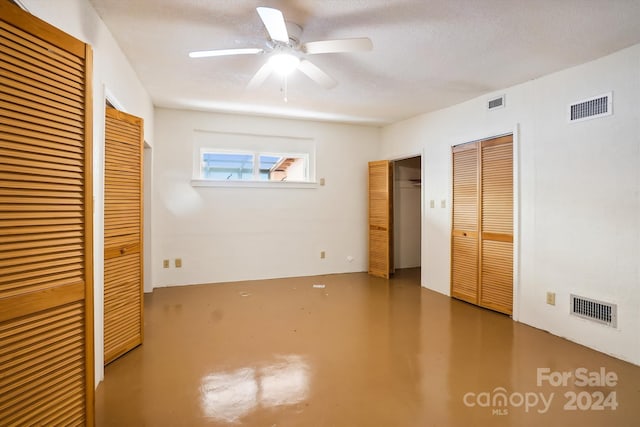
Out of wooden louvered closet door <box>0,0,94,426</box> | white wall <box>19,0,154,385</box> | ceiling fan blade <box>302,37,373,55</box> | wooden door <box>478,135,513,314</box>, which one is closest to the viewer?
wooden louvered closet door <box>0,0,94,426</box>

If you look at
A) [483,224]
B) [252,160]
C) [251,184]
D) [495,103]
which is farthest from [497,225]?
[252,160]

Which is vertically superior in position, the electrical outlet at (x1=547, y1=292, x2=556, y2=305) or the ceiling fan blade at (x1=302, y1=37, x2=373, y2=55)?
the ceiling fan blade at (x1=302, y1=37, x2=373, y2=55)

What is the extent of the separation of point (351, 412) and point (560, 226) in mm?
2575

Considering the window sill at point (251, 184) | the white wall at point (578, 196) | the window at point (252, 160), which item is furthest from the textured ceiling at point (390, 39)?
the window sill at point (251, 184)

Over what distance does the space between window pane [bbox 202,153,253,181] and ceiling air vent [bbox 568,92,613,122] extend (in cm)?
401

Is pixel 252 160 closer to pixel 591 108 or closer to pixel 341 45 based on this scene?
pixel 341 45

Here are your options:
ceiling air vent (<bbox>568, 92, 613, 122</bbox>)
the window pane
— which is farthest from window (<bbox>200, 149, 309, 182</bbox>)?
ceiling air vent (<bbox>568, 92, 613, 122</bbox>)

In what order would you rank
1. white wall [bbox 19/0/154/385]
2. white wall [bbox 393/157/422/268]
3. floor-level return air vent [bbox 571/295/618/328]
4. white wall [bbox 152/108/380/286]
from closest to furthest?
white wall [bbox 19/0/154/385] < floor-level return air vent [bbox 571/295/618/328] < white wall [bbox 152/108/380/286] < white wall [bbox 393/157/422/268]

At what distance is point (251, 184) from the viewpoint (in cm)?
510

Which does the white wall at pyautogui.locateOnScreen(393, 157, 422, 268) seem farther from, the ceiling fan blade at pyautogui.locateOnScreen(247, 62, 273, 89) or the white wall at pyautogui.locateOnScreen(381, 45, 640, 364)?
the ceiling fan blade at pyautogui.locateOnScreen(247, 62, 273, 89)

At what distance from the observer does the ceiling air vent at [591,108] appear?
2.73 m

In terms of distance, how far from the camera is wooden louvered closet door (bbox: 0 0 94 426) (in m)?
1.13

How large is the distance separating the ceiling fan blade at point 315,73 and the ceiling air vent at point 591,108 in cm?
218

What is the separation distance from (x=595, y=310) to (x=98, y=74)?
14.0 ft
